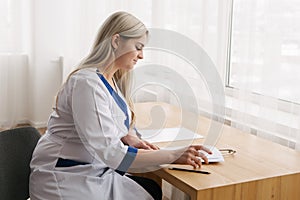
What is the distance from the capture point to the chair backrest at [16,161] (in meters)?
1.62

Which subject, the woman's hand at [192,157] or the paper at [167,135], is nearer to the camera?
the woman's hand at [192,157]

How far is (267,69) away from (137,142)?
2.59 feet

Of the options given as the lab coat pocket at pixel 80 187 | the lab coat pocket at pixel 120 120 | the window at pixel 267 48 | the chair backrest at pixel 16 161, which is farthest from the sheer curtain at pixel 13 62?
the lab coat pocket at pixel 80 187

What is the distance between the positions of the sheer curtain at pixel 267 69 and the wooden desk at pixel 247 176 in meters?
0.19

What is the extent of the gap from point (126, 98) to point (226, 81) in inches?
36.7

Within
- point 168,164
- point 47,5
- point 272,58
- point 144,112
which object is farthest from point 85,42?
point 168,164

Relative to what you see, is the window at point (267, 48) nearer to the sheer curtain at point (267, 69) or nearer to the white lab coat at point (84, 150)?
the sheer curtain at point (267, 69)

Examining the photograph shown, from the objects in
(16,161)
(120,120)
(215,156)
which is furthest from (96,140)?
(215,156)

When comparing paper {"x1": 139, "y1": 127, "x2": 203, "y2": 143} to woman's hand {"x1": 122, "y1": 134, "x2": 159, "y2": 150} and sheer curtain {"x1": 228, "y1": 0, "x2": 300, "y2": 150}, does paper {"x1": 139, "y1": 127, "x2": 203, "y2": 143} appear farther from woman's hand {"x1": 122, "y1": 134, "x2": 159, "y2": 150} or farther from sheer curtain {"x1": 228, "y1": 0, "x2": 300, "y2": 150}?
sheer curtain {"x1": 228, "y1": 0, "x2": 300, "y2": 150}

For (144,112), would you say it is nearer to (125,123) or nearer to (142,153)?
(125,123)

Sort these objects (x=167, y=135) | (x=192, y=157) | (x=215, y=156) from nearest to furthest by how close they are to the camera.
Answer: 1. (x=192, y=157)
2. (x=215, y=156)
3. (x=167, y=135)

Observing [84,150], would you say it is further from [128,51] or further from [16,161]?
[128,51]

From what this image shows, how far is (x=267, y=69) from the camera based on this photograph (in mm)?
2316

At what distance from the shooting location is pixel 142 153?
1682 mm
